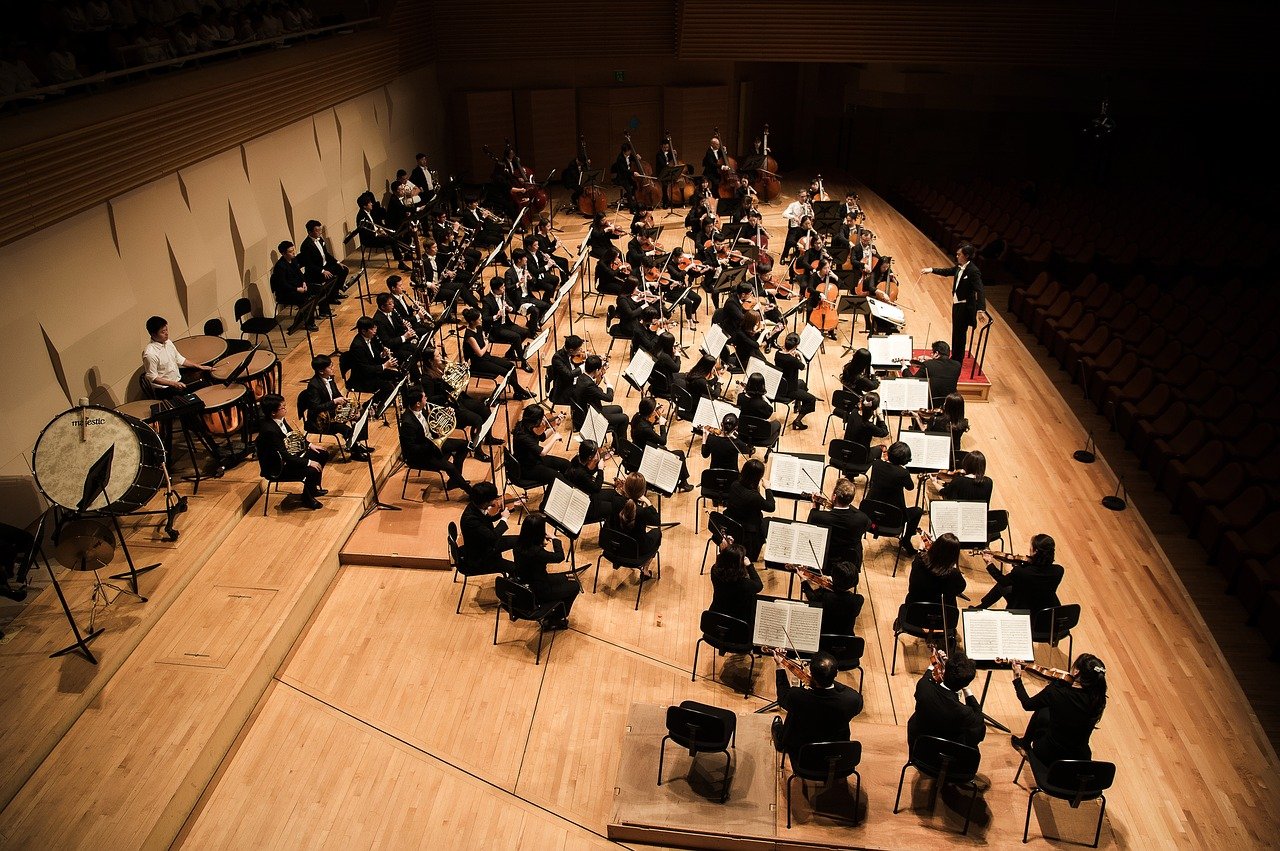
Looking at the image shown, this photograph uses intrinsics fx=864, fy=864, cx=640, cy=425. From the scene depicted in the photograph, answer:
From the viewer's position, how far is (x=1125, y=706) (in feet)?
21.5

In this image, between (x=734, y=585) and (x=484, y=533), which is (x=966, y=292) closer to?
(x=734, y=585)

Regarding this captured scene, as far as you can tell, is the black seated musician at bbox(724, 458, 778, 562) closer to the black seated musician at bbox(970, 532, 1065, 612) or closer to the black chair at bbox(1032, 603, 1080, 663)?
the black seated musician at bbox(970, 532, 1065, 612)

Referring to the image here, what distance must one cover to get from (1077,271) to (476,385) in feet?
31.7

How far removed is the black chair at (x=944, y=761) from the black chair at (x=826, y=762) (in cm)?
33

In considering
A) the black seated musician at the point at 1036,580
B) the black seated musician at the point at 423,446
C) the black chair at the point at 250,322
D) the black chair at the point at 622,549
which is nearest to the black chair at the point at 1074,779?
the black seated musician at the point at 1036,580

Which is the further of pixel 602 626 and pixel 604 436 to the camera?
pixel 604 436

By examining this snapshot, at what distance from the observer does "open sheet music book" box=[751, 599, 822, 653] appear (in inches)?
236

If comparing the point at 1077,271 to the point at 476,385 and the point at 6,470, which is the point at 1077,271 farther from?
the point at 6,470

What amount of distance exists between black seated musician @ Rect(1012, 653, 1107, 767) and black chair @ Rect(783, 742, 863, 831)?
46.1 inches

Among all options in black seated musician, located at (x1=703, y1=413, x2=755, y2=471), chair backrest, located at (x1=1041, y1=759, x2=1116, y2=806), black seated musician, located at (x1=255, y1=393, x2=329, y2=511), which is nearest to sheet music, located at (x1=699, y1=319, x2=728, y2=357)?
black seated musician, located at (x1=703, y1=413, x2=755, y2=471)

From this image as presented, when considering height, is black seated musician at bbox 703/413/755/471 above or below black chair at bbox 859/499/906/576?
above

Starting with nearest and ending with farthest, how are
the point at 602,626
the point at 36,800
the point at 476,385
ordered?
the point at 36,800 < the point at 602,626 < the point at 476,385

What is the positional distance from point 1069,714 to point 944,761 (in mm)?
813

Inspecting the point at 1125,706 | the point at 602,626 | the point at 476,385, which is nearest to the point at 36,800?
the point at 602,626
